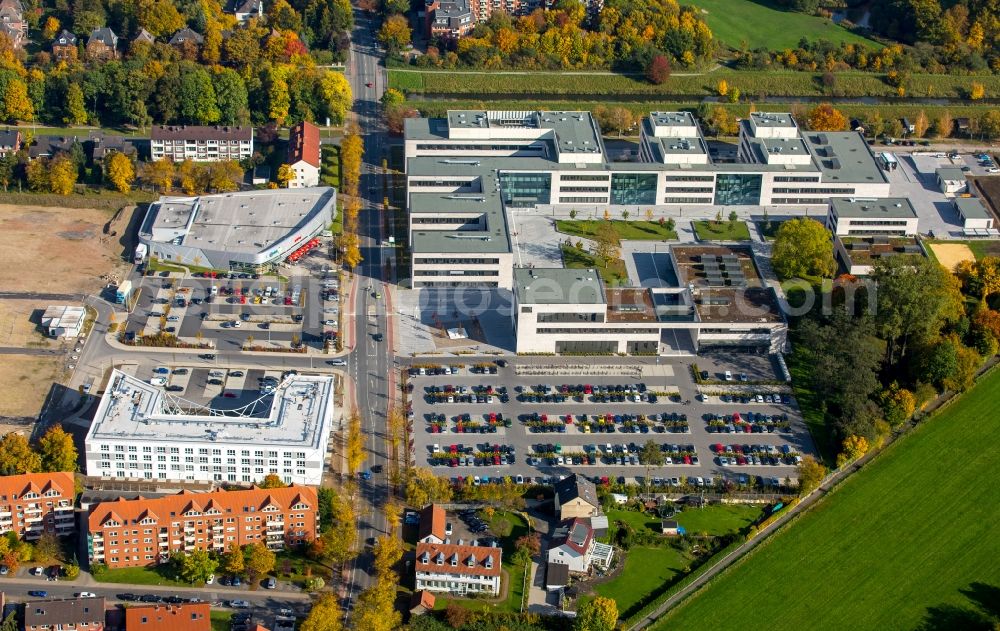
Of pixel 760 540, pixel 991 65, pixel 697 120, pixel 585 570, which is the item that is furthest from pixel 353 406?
pixel 991 65

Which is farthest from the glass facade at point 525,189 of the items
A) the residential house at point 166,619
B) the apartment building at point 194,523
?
the residential house at point 166,619

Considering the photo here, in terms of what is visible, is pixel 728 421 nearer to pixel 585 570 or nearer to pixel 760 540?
pixel 760 540

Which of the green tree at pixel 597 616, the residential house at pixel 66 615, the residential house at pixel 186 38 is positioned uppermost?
the residential house at pixel 186 38

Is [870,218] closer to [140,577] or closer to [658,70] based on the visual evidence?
[658,70]

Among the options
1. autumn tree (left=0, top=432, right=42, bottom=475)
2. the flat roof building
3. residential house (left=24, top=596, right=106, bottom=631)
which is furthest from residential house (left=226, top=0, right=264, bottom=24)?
residential house (left=24, top=596, right=106, bottom=631)

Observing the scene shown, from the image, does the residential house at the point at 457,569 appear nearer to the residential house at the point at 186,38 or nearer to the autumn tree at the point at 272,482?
the autumn tree at the point at 272,482
